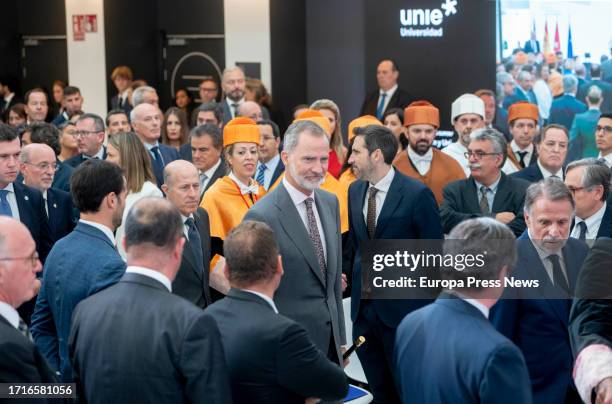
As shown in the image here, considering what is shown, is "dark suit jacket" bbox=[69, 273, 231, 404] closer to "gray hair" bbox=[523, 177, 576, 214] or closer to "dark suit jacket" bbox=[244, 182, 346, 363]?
"dark suit jacket" bbox=[244, 182, 346, 363]

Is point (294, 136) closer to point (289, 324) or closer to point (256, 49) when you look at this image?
point (289, 324)

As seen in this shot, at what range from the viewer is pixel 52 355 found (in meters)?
3.66

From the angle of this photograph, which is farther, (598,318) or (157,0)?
(157,0)

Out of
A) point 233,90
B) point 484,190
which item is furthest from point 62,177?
point 233,90

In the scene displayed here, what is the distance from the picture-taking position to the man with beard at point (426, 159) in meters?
6.31

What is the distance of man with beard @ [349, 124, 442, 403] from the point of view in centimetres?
487

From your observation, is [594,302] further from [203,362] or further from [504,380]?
[203,362]

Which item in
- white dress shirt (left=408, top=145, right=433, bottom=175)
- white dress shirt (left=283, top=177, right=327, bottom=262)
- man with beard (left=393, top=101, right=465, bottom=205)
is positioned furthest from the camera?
white dress shirt (left=408, top=145, right=433, bottom=175)

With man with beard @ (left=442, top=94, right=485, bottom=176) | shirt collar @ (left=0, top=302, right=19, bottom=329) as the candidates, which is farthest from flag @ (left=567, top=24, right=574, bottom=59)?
shirt collar @ (left=0, top=302, right=19, bottom=329)

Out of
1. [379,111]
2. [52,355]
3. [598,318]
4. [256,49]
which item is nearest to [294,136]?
[52,355]

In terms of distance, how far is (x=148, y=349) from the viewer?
8.98ft

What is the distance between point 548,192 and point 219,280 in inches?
62.2

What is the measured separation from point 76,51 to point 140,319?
31.7 ft

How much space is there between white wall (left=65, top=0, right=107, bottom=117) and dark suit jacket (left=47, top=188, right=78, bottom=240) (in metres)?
6.46
